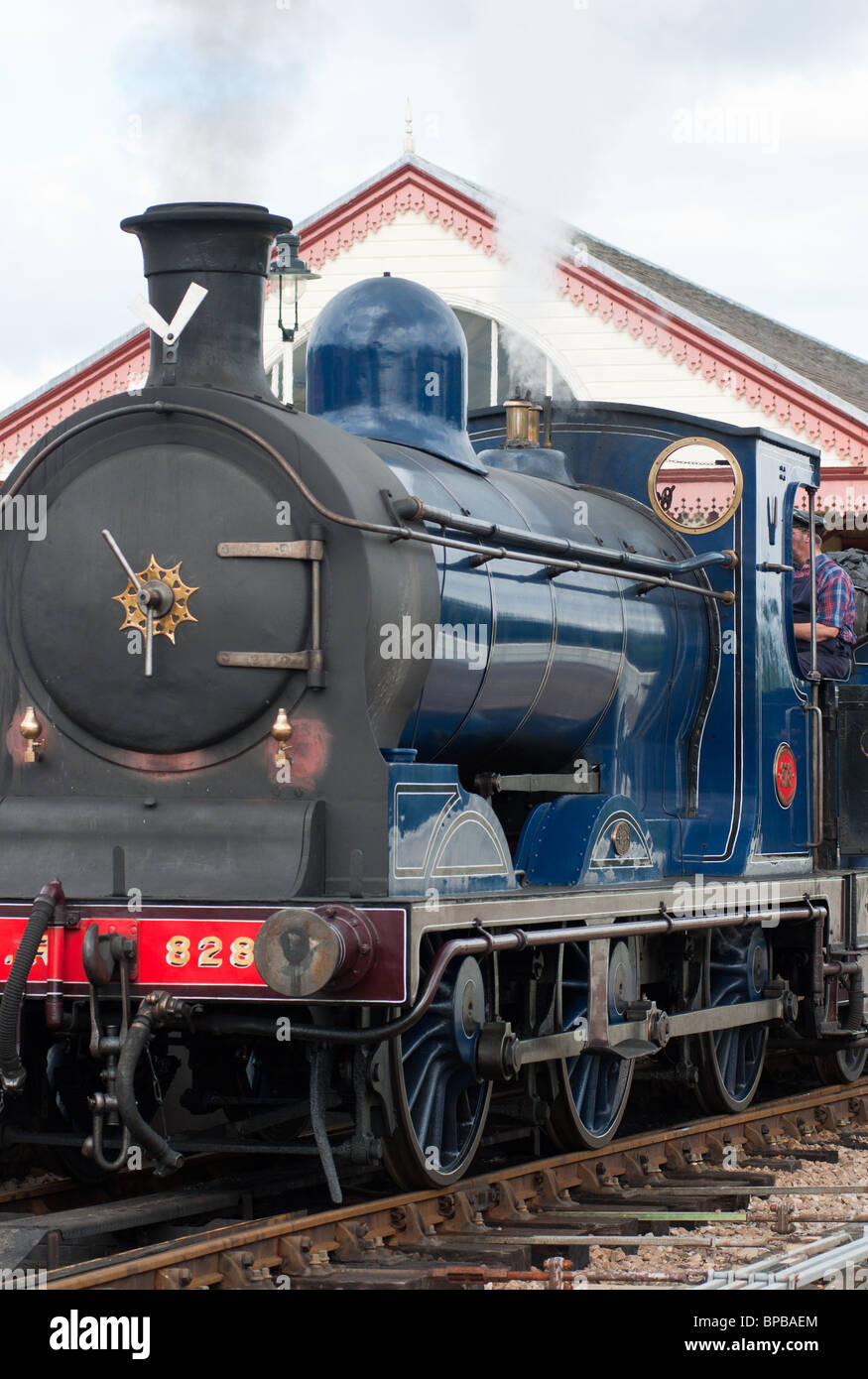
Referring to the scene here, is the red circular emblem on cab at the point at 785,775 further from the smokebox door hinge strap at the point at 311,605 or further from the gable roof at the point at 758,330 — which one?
the gable roof at the point at 758,330

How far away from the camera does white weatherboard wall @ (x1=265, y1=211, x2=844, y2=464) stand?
20547mm

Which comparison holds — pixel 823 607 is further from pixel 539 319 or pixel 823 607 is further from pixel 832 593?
pixel 539 319

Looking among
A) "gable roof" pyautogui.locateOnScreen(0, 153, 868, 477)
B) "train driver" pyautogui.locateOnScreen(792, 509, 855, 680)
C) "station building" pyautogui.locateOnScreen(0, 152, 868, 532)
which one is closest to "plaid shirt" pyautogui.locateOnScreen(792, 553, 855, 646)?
"train driver" pyautogui.locateOnScreen(792, 509, 855, 680)

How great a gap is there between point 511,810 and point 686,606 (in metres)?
1.43

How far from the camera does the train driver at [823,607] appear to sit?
9.88 metres

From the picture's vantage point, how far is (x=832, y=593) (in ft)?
32.6

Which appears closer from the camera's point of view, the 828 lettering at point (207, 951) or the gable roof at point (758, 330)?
the 828 lettering at point (207, 951)

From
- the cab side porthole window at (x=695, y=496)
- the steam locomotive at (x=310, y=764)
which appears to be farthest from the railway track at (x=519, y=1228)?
the cab side porthole window at (x=695, y=496)

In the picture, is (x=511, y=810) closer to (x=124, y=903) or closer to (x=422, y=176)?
(x=124, y=903)

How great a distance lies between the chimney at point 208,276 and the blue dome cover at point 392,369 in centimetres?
89

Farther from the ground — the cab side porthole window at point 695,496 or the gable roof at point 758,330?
the gable roof at point 758,330

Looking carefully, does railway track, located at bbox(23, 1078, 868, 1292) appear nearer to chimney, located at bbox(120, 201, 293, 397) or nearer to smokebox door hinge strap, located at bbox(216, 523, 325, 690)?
smokebox door hinge strap, located at bbox(216, 523, 325, 690)

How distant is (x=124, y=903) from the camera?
21.1 ft
